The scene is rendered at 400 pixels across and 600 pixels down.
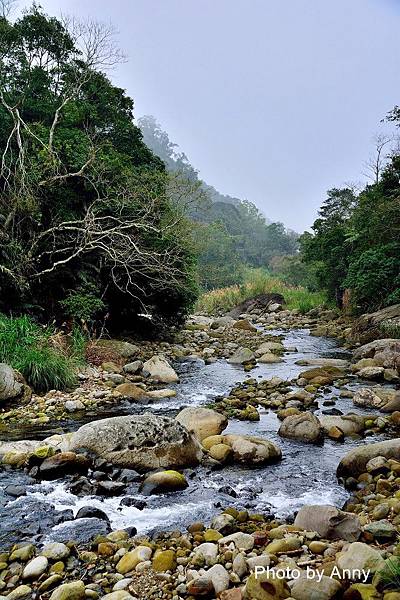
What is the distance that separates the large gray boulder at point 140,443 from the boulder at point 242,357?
634 cm

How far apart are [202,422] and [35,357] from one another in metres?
3.50

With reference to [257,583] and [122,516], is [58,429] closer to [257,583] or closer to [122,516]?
[122,516]

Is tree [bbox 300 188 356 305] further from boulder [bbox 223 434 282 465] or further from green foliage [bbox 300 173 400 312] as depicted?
boulder [bbox 223 434 282 465]

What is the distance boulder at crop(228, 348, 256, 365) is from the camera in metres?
11.6

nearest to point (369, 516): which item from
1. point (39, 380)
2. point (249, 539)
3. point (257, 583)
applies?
point (249, 539)

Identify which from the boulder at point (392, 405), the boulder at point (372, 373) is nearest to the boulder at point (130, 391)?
the boulder at point (392, 405)

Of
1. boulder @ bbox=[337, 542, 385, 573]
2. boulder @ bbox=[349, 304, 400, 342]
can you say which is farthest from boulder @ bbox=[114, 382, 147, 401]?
boulder @ bbox=[349, 304, 400, 342]

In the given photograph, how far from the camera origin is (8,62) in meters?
14.9

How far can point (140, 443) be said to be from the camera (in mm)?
5000

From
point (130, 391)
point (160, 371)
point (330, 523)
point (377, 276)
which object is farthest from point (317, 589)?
point (377, 276)

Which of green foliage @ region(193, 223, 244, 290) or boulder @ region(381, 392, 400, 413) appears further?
green foliage @ region(193, 223, 244, 290)

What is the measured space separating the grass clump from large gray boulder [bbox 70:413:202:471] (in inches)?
118

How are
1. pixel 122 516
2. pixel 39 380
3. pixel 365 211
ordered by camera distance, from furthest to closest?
pixel 365 211
pixel 39 380
pixel 122 516

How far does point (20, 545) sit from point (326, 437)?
3891mm
